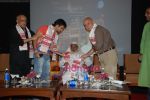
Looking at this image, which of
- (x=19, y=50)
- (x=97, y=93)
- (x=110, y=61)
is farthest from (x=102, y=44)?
(x=97, y=93)

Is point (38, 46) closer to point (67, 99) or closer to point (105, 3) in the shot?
point (67, 99)

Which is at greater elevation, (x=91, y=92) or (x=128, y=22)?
(x=128, y=22)

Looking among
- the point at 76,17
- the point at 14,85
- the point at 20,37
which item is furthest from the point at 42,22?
the point at 14,85

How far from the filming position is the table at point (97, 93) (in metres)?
3.41

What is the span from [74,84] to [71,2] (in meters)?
2.94

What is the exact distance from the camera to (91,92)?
348 centimetres

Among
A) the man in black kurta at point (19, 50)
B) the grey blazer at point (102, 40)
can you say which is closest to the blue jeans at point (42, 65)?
the man in black kurta at point (19, 50)

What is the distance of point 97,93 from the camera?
11.4 feet

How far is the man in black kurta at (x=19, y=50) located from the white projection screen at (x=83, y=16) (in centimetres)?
149

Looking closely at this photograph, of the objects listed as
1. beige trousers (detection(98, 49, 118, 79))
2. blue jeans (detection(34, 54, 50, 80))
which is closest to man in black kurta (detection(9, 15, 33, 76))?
blue jeans (detection(34, 54, 50, 80))

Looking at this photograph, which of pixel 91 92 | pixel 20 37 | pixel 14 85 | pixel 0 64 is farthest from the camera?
pixel 0 64


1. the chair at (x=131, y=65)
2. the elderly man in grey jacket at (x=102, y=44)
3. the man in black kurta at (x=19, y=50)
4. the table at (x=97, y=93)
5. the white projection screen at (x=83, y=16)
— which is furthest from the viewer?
the white projection screen at (x=83, y=16)

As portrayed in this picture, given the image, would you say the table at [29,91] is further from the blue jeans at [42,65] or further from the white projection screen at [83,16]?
the white projection screen at [83,16]

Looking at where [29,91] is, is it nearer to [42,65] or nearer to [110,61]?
[42,65]
